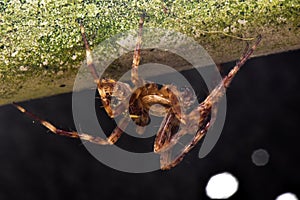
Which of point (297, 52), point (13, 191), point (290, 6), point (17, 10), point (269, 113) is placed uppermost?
point (297, 52)

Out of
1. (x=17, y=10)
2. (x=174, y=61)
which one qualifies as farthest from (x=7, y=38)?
(x=174, y=61)

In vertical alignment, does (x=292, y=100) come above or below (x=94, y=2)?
above

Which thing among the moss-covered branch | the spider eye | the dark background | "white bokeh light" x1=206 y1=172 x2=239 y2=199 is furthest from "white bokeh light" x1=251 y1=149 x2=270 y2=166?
the moss-covered branch

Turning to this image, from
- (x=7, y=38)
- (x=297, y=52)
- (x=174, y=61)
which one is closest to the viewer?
(x=7, y=38)

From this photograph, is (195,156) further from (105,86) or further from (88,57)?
(88,57)

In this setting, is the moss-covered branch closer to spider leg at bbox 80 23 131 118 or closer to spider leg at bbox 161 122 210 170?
spider leg at bbox 80 23 131 118

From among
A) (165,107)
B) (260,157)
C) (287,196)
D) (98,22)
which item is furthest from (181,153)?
(287,196)

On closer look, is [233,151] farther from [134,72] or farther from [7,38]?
[7,38]
